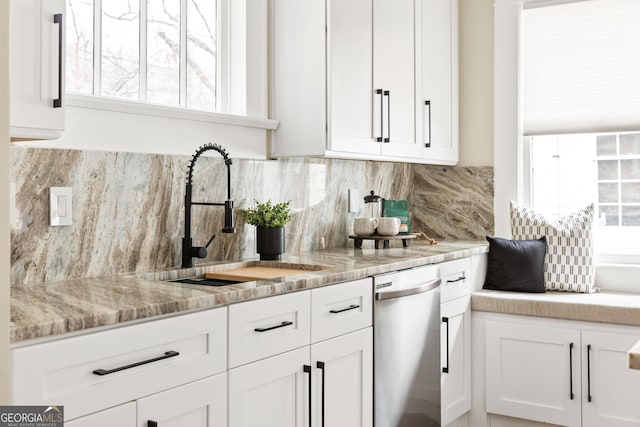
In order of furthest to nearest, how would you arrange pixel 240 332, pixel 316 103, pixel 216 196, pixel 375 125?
1. pixel 375 125
2. pixel 316 103
3. pixel 216 196
4. pixel 240 332

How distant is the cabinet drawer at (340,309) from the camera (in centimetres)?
232

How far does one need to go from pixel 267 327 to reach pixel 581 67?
259 cm

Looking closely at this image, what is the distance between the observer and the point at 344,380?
246 cm

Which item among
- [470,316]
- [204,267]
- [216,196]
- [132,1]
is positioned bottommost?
[470,316]

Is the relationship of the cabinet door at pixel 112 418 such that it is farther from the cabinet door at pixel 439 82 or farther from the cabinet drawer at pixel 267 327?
the cabinet door at pixel 439 82

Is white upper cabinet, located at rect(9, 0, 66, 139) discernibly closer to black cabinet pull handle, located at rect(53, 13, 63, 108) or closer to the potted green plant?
black cabinet pull handle, located at rect(53, 13, 63, 108)

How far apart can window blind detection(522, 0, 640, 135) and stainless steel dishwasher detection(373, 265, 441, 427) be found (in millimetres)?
1356

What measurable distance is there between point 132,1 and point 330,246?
155 centimetres

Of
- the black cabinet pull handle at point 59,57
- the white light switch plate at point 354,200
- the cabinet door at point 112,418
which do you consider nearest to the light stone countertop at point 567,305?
the white light switch plate at point 354,200

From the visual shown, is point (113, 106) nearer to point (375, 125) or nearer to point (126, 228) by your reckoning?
point (126, 228)

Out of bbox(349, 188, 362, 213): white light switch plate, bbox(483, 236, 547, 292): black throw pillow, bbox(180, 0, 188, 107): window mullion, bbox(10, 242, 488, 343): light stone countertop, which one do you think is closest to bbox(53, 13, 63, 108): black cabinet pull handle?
bbox(10, 242, 488, 343): light stone countertop

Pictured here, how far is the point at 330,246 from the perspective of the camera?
137 inches

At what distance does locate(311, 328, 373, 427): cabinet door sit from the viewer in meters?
2.31

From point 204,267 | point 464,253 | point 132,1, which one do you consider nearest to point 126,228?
point 204,267
